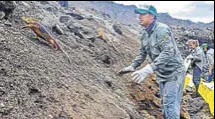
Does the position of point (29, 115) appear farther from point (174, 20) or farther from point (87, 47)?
point (174, 20)

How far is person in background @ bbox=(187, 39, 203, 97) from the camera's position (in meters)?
8.06

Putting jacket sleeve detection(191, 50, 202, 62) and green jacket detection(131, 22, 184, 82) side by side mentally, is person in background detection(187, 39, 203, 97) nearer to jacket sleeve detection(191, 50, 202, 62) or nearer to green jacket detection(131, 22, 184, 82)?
jacket sleeve detection(191, 50, 202, 62)

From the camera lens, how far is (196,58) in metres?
8.13

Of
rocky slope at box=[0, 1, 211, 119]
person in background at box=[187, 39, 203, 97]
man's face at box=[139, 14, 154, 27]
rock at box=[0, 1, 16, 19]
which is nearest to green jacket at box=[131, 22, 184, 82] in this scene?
man's face at box=[139, 14, 154, 27]

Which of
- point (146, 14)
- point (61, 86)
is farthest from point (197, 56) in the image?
point (146, 14)

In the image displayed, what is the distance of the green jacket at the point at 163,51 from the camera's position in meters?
4.39

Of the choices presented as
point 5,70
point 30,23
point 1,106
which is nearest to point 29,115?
point 1,106

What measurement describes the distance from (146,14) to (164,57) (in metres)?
0.56

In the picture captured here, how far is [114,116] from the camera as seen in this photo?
16.9 ft

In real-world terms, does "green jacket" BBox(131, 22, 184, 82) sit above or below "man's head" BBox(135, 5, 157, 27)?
below

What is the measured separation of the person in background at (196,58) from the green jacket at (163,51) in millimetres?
3441

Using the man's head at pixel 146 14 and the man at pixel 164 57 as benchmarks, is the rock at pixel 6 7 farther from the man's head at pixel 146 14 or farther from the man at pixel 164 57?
the man's head at pixel 146 14

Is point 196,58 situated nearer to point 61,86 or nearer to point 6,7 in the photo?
point 61,86

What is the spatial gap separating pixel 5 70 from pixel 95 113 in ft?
4.28
